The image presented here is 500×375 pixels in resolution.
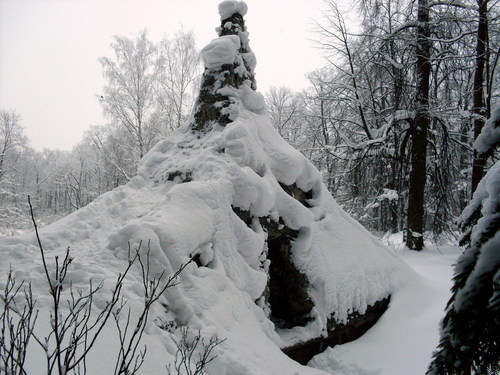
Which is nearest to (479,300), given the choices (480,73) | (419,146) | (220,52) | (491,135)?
(491,135)

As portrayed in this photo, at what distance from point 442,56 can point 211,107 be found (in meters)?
7.13

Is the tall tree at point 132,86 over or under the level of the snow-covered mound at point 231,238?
over

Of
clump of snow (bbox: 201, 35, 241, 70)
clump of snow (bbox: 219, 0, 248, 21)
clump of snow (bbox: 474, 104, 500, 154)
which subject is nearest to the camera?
clump of snow (bbox: 474, 104, 500, 154)

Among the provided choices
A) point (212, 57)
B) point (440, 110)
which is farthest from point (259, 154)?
point (440, 110)

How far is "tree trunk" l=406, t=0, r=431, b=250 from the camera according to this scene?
888 cm

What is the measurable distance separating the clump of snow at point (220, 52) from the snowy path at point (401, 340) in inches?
178

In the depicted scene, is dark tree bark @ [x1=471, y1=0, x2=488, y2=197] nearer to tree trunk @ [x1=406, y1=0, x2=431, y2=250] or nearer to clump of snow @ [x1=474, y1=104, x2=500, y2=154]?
tree trunk @ [x1=406, y1=0, x2=431, y2=250]

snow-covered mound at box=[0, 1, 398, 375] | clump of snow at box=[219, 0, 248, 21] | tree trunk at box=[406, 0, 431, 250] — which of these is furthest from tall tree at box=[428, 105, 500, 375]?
tree trunk at box=[406, 0, 431, 250]

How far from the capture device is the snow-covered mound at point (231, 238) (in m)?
2.69

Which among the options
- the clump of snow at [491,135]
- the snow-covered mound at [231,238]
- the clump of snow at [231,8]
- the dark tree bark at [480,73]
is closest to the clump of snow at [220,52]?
the snow-covered mound at [231,238]

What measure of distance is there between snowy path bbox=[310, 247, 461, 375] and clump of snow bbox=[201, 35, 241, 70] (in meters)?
4.53

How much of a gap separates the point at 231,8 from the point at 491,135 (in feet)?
18.7

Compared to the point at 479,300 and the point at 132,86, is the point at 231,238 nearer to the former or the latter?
the point at 479,300

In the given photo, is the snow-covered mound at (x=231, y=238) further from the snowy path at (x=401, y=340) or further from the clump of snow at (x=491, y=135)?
the clump of snow at (x=491, y=135)
